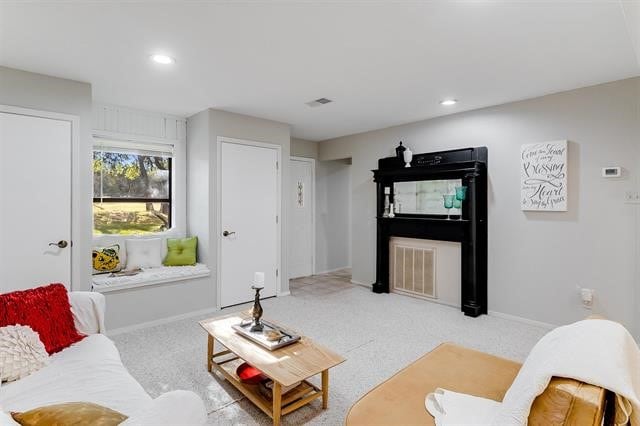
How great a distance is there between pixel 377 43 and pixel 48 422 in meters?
2.60

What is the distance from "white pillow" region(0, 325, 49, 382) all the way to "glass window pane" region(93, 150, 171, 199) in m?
2.55

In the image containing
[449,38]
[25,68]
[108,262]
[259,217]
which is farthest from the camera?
[259,217]

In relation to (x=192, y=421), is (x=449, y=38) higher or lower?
higher

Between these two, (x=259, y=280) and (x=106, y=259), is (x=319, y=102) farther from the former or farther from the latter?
(x=106, y=259)

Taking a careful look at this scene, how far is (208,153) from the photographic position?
410 centimetres

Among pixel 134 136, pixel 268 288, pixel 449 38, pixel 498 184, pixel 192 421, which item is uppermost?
pixel 449 38

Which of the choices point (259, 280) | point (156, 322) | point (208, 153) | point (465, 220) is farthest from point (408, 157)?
point (156, 322)

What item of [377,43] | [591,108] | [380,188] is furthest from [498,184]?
[377,43]

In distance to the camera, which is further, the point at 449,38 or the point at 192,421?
the point at 449,38

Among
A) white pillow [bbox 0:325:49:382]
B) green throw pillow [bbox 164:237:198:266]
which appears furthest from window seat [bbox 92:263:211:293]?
white pillow [bbox 0:325:49:382]

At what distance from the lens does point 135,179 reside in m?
4.32

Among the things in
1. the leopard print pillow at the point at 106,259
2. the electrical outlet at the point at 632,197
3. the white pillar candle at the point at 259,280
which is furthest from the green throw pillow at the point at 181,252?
the electrical outlet at the point at 632,197

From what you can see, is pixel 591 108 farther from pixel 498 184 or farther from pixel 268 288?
pixel 268 288

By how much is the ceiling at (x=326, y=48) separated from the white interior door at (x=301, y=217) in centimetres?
228
